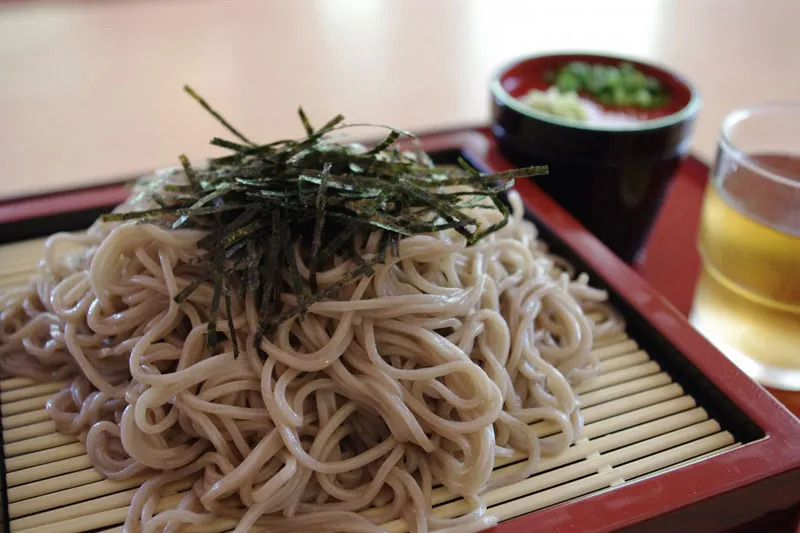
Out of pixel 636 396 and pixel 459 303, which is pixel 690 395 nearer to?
pixel 636 396

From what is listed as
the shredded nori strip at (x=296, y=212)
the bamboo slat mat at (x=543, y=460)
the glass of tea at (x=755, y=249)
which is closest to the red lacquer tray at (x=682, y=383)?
the bamboo slat mat at (x=543, y=460)

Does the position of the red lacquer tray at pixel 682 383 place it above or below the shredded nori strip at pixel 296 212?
below

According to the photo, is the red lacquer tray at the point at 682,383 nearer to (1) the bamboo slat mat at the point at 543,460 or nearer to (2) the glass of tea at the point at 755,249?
(1) the bamboo slat mat at the point at 543,460

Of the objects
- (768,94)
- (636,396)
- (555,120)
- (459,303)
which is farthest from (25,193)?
(768,94)

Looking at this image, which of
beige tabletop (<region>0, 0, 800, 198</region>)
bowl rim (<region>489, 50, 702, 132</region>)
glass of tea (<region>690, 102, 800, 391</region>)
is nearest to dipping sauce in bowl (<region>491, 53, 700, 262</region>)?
bowl rim (<region>489, 50, 702, 132</region>)

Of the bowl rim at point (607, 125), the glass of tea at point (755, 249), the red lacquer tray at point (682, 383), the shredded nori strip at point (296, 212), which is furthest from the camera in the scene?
the bowl rim at point (607, 125)

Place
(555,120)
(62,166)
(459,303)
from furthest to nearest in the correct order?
1. (62,166)
2. (555,120)
3. (459,303)
